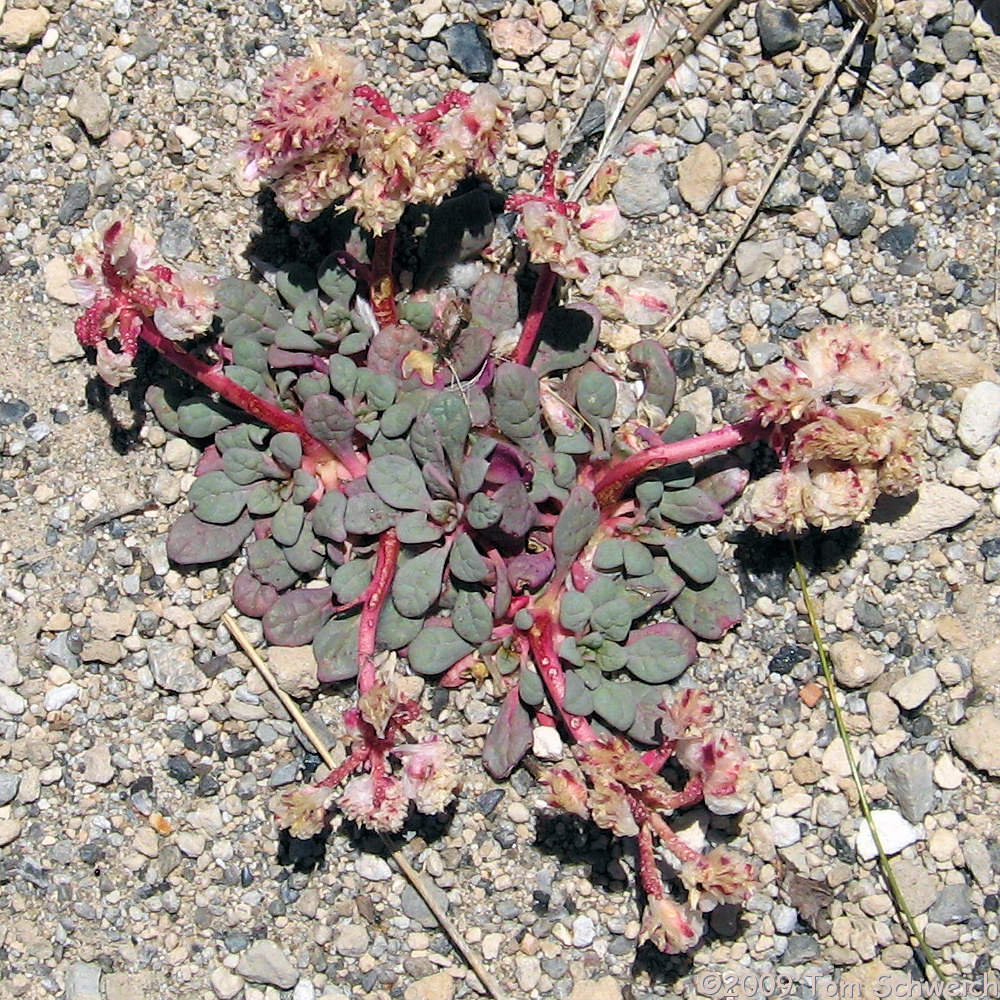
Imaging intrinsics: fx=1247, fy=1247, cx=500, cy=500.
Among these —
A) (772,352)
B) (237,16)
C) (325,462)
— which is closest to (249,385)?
(325,462)

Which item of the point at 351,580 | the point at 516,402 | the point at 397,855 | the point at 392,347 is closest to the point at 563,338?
the point at 516,402

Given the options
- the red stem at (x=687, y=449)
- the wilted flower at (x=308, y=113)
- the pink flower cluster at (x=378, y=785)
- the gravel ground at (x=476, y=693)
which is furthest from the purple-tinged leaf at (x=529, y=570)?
the wilted flower at (x=308, y=113)

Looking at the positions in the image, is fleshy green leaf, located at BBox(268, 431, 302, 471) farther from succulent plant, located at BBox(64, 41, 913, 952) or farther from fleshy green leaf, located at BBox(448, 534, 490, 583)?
fleshy green leaf, located at BBox(448, 534, 490, 583)

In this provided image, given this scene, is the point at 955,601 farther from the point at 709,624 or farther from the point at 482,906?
the point at 482,906

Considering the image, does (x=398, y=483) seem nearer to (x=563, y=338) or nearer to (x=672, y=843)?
(x=563, y=338)

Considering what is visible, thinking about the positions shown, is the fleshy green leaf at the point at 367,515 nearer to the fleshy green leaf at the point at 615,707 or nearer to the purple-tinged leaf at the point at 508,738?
the purple-tinged leaf at the point at 508,738

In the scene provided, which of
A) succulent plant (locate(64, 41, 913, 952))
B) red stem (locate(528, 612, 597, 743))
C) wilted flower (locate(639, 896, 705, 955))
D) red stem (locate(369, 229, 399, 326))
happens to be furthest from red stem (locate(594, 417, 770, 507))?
wilted flower (locate(639, 896, 705, 955))
